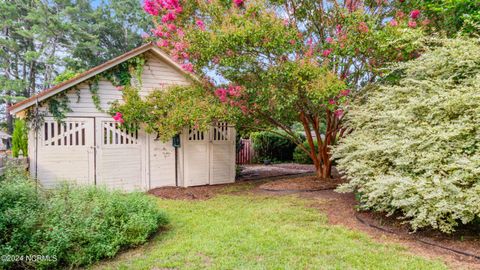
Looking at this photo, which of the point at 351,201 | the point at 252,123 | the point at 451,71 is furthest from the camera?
the point at 252,123

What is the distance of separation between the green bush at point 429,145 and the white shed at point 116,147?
4.32m

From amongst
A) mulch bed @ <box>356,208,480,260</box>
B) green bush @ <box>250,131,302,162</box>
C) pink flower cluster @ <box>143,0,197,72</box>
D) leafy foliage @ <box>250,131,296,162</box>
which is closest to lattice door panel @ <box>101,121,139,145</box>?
pink flower cluster @ <box>143,0,197,72</box>

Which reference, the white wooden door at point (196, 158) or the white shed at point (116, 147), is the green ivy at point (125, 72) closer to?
the white shed at point (116, 147)

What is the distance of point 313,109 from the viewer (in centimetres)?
745

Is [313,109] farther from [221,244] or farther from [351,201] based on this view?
[221,244]

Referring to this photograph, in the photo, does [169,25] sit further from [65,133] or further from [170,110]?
[65,133]

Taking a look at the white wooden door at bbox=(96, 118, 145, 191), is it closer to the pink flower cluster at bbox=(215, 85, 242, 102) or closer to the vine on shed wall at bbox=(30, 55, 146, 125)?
the vine on shed wall at bbox=(30, 55, 146, 125)

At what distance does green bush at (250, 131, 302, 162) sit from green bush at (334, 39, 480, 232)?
10077 millimetres

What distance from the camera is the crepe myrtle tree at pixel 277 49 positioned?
20.3 feet

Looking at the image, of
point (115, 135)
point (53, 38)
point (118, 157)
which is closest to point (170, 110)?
point (115, 135)

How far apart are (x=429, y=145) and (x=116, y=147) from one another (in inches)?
267

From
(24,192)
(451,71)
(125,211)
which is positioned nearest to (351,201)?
(451,71)

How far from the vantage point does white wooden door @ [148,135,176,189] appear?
8.23 m

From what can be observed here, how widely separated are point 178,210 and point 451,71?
5.36m
